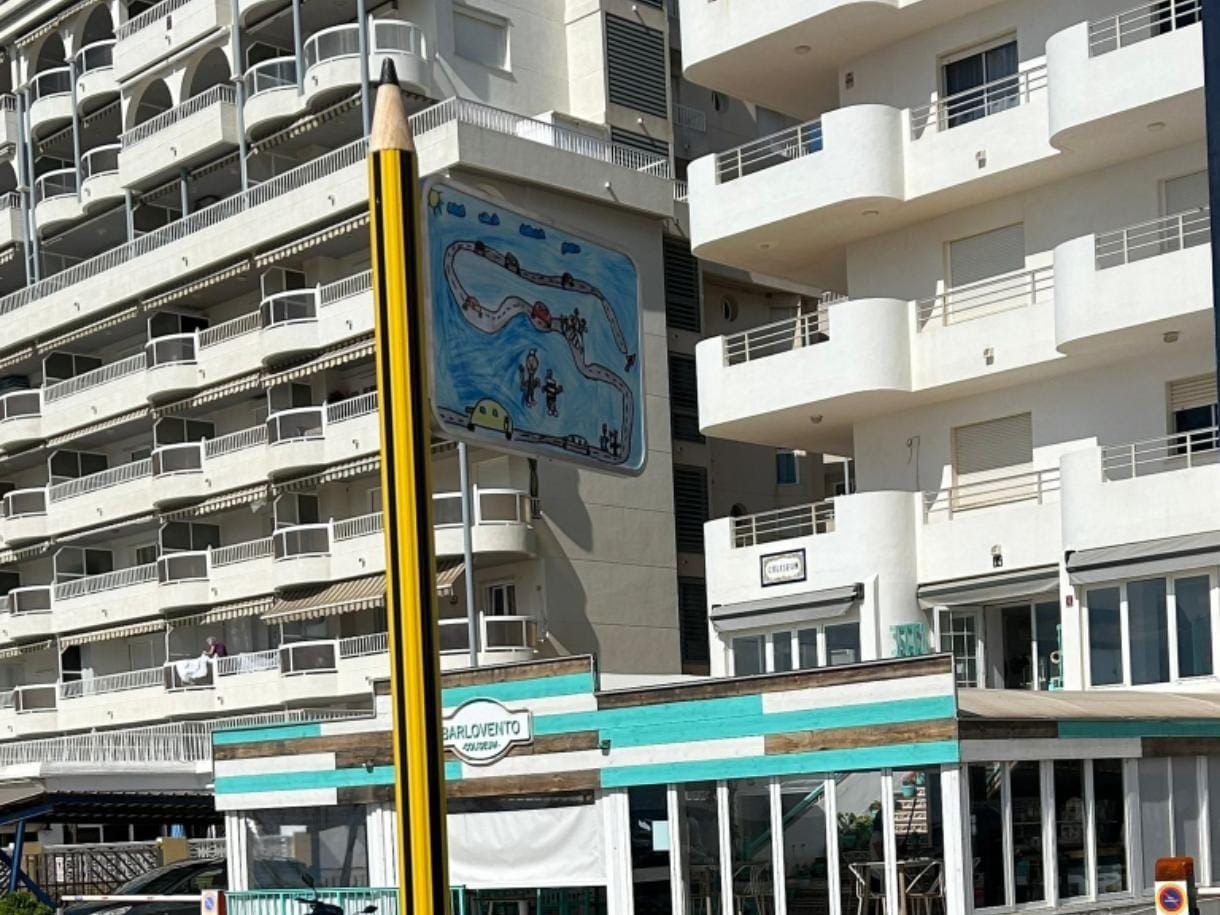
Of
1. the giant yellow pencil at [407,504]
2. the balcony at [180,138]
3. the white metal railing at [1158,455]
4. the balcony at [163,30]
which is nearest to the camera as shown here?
the giant yellow pencil at [407,504]

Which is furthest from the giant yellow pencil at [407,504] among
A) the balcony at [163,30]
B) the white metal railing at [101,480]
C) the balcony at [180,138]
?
the white metal railing at [101,480]

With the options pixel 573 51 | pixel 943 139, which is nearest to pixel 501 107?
pixel 573 51

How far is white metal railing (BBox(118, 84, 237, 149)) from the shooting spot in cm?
4997

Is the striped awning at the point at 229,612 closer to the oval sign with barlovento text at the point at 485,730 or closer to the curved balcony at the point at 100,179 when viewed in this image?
the curved balcony at the point at 100,179

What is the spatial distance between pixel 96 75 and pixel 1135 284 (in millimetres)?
35174

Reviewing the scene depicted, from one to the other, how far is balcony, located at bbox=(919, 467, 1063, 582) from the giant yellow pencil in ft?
79.1

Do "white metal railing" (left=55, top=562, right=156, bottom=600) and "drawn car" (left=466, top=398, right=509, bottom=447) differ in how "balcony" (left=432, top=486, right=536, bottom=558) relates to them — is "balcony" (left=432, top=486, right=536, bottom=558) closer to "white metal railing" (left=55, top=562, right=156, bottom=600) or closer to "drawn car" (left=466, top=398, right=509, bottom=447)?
"white metal railing" (left=55, top=562, right=156, bottom=600)

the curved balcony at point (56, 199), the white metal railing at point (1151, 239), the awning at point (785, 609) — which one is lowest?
the awning at point (785, 609)

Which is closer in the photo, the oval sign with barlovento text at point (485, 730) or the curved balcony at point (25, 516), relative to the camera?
the oval sign with barlovento text at point (485, 730)

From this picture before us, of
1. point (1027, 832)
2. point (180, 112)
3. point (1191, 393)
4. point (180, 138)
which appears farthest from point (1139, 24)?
point (180, 112)

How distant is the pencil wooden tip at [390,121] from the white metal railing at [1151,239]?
75.8 ft

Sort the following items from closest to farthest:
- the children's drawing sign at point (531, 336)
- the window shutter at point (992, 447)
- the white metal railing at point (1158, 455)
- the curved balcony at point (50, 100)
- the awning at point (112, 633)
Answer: the children's drawing sign at point (531, 336) → the white metal railing at point (1158, 455) → the window shutter at point (992, 447) → the awning at point (112, 633) → the curved balcony at point (50, 100)

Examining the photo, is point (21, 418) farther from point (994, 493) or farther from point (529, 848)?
point (529, 848)

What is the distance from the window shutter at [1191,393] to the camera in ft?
94.8
